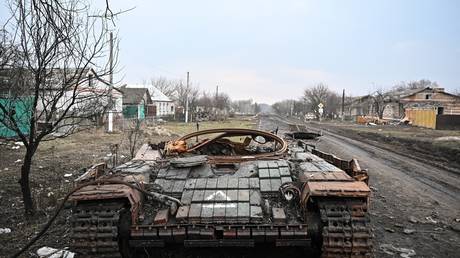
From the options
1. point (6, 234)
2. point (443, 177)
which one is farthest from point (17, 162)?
point (443, 177)

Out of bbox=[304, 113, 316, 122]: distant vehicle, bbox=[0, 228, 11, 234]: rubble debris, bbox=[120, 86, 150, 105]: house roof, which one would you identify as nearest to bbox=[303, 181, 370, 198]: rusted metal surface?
bbox=[0, 228, 11, 234]: rubble debris

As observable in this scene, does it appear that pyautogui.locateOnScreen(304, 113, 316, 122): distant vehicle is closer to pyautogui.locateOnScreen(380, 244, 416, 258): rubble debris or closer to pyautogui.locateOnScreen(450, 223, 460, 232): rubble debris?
pyautogui.locateOnScreen(450, 223, 460, 232): rubble debris

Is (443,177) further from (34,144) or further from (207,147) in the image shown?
(34,144)

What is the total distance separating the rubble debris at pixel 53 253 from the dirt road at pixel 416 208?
391 centimetres

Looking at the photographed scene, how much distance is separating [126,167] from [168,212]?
4.73 ft

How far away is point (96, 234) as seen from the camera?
4406mm

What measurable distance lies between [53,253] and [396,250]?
4.49 meters

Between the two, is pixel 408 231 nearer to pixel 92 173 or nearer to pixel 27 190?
pixel 92 173

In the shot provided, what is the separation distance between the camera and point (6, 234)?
21.4 feet

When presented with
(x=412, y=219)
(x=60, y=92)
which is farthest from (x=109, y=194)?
(x=412, y=219)

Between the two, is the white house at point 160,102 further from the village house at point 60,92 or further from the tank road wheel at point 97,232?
the tank road wheel at point 97,232

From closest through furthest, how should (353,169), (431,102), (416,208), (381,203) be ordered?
(353,169), (416,208), (381,203), (431,102)

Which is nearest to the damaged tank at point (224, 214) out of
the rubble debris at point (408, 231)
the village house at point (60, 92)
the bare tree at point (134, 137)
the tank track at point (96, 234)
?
the tank track at point (96, 234)

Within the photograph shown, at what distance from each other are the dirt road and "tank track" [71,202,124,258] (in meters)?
3.38
